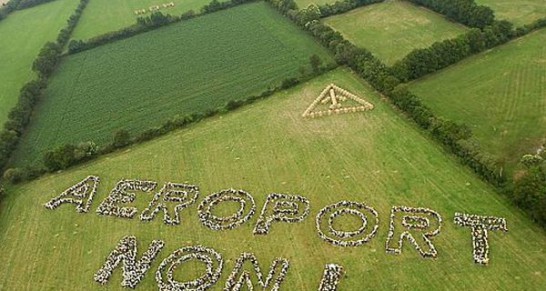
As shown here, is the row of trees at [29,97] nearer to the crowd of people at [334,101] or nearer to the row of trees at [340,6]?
the crowd of people at [334,101]

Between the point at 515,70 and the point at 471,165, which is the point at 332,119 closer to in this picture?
the point at 471,165

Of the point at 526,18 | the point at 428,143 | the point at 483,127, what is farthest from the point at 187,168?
the point at 526,18

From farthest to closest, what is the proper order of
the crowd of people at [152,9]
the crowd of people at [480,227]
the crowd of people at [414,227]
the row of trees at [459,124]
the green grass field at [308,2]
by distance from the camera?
1. the crowd of people at [152,9]
2. the green grass field at [308,2]
3. the row of trees at [459,124]
4. the crowd of people at [414,227]
5. the crowd of people at [480,227]

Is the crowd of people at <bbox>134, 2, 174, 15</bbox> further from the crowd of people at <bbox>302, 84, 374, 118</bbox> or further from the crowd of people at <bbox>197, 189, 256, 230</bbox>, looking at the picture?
the crowd of people at <bbox>197, 189, 256, 230</bbox>

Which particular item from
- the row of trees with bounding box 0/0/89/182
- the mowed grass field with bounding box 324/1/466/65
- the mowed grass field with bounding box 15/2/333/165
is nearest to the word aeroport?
the row of trees with bounding box 0/0/89/182

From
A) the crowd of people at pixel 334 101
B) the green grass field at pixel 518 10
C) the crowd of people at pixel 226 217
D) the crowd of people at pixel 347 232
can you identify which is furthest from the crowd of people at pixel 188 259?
the green grass field at pixel 518 10

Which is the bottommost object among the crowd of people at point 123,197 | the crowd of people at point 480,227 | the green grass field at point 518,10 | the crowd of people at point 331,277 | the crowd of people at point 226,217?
the crowd of people at point 123,197
